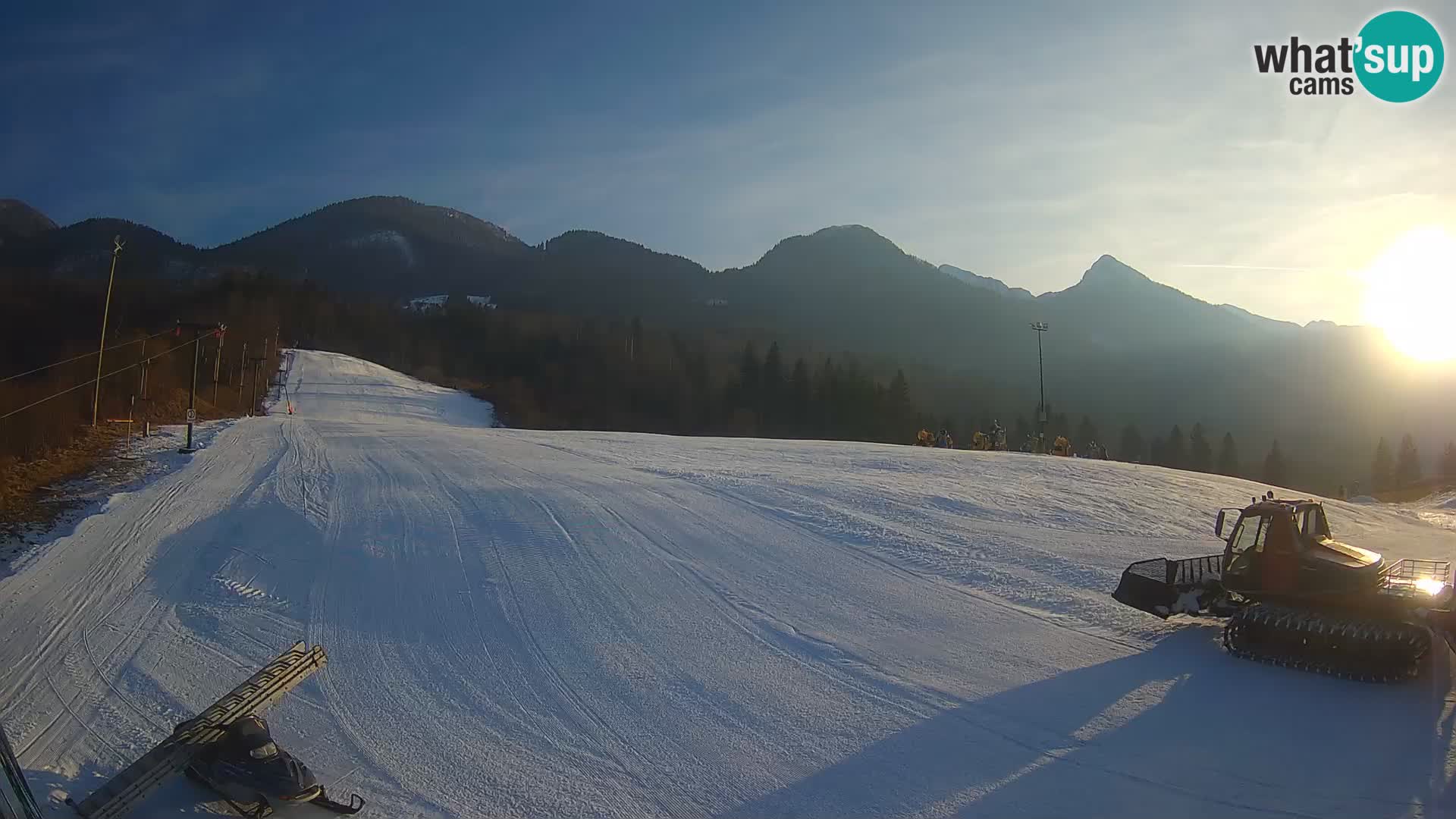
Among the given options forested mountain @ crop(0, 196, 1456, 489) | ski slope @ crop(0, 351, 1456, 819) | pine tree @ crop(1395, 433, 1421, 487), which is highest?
forested mountain @ crop(0, 196, 1456, 489)

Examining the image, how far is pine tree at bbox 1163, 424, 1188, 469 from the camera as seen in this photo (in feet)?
254

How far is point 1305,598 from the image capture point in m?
8.60

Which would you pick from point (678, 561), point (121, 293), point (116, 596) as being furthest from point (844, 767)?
point (121, 293)

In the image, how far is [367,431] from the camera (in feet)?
81.7

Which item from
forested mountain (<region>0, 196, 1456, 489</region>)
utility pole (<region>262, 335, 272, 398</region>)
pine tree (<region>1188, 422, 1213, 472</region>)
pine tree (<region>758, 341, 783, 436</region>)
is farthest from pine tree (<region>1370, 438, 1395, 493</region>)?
utility pole (<region>262, 335, 272, 398</region>)

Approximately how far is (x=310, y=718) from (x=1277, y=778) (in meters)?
7.25

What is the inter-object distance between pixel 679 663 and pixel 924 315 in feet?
492

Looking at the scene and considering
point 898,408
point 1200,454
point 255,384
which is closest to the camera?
point 255,384

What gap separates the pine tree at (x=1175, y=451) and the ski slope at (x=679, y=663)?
231ft

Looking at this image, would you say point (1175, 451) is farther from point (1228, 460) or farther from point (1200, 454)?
point (1228, 460)

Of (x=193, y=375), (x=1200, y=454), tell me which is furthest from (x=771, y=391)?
(x=193, y=375)

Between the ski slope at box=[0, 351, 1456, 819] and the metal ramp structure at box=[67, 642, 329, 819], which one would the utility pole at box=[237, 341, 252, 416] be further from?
the metal ramp structure at box=[67, 642, 329, 819]

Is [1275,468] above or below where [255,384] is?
below

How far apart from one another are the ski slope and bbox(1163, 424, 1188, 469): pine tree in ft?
231
